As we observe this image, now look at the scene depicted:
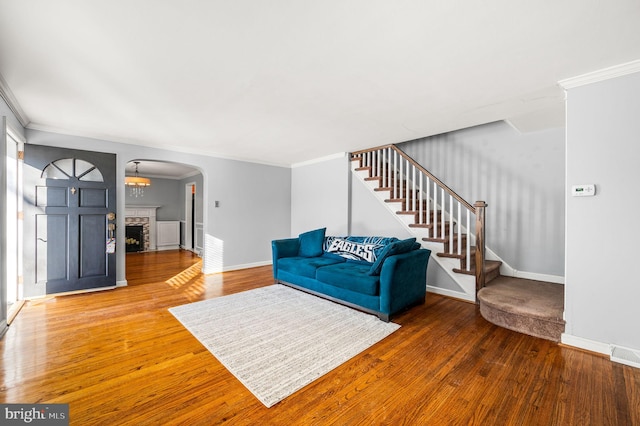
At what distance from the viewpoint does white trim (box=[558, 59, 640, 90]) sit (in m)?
2.15

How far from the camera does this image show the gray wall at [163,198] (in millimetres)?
8242

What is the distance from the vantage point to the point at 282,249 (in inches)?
175

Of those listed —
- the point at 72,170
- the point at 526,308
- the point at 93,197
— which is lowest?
the point at 526,308

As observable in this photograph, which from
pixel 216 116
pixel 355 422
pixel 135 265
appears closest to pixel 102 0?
pixel 216 116

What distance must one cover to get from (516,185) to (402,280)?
272 cm

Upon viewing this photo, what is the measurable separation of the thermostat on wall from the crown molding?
5359 millimetres

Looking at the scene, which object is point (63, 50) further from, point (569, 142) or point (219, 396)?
point (569, 142)

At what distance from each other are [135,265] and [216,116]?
15.4ft

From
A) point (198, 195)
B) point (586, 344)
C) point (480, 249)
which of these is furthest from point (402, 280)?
point (198, 195)

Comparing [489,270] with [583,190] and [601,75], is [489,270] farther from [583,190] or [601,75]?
[601,75]

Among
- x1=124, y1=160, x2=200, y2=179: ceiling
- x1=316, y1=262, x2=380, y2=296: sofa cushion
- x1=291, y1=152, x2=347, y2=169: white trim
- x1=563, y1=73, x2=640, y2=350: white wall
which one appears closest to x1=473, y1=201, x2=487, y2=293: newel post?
x1=563, y1=73, x2=640, y2=350: white wall

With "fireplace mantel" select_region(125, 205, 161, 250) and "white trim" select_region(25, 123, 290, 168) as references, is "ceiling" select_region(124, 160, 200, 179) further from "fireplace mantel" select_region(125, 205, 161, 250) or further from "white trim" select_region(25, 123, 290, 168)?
"white trim" select_region(25, 123, 290, 168)

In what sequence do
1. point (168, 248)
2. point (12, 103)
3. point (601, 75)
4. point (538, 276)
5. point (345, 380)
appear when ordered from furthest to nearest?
point (168, 248)
point (538, 276)
point (12, 103)
point (601, 75)
point (345, 380)

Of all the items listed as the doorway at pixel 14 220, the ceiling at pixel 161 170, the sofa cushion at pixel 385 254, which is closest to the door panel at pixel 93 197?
the doorway at pixel 14 220
